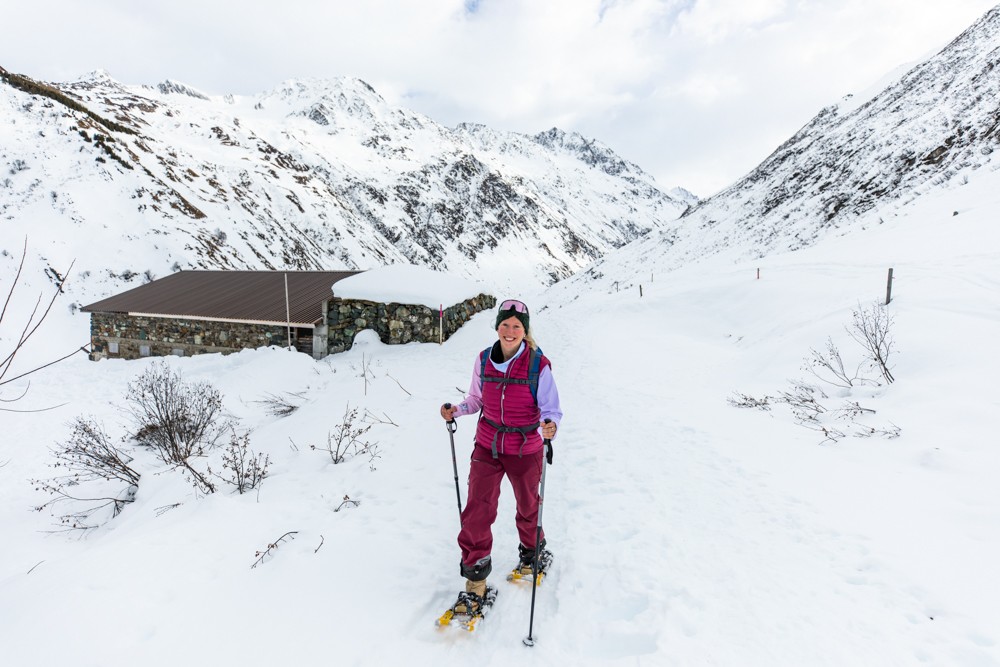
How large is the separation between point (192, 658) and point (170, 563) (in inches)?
45.0

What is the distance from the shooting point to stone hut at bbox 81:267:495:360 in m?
14.2

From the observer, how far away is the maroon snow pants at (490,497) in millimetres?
3789

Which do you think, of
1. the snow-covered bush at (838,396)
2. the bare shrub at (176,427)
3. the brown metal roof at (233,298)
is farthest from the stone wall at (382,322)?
the snow-covered bush at (838,396)

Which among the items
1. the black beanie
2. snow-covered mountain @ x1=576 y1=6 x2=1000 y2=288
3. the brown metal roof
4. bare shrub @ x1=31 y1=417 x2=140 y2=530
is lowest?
bare shrub @ x1=31 y1=417 x2=140 y2=530

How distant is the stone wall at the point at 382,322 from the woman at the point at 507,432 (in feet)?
34.7

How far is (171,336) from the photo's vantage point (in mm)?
16203

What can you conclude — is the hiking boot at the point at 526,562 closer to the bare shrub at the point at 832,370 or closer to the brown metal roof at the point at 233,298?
the bare shrub at the point at 832,370

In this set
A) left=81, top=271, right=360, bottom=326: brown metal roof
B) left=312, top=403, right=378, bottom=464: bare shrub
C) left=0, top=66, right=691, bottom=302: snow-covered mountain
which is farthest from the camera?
left=0, top=66, right=691, bottom=302: snow-covered mountain

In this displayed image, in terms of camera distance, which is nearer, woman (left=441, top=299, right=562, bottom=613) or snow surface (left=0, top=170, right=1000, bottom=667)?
snow surface (left=0, top=170, right=1000, bottom=667)

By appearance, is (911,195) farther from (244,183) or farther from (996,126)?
(244,183)

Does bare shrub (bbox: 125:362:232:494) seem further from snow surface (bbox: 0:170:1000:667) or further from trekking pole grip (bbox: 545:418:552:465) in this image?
trekking pole grip (bbox: 545:418:552:465)

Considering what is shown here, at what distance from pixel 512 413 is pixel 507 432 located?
0.16 metres

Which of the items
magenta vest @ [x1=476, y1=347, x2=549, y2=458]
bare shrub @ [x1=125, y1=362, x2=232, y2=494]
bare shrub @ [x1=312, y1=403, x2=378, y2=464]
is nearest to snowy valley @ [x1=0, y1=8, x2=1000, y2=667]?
bare shrub @ [x1=312, y1=403, x2=378, y2=464]

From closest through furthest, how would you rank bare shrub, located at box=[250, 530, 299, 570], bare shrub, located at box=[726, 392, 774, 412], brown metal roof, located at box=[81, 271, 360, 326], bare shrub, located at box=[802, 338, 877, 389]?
bare shrub, located at box=[250, 530, 299, 570]
bare shrub, located at box=[802, 338, 877, 389]
bare shrub, located at box=[726, 392, 774, 412]
brown metal roof, located at box=[81, 271, 360, 326]
